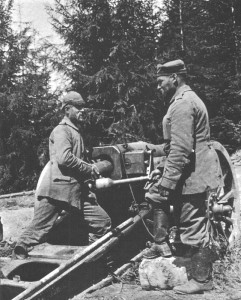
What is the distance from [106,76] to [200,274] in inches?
314

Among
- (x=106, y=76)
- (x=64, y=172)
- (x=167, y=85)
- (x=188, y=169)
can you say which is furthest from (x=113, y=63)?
(x=188, y=169)

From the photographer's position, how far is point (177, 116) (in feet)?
13.2

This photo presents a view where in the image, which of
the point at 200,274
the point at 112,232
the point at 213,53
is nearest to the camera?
the point at 200,274

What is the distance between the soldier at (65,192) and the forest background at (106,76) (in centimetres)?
574

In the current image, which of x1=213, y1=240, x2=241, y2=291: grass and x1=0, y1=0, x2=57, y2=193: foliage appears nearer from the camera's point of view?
x1=213, y1=240, x2=241, y2=291: grass

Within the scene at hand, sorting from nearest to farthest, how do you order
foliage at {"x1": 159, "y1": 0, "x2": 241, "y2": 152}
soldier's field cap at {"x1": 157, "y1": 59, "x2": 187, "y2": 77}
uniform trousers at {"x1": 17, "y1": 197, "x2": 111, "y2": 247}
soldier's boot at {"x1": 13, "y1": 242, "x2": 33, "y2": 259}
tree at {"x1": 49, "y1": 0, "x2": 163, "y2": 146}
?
soldier's field cap at {"x1": 157, "y1": 59, "x2": 187, "y2": 77} < soldier's boot at {"x1": 13, "y1": 242, "x2": 33, "y2": 259} < uniform trousers at {"x1": 17, "y1": 197, "x2": 111, "y2": 247} < tree at {"x1": 49, "y1": 0, "x2": 163, "y2": 146} < foliage at {"x1": 159, "y1": 0, "x2": 241, "y2": 152}

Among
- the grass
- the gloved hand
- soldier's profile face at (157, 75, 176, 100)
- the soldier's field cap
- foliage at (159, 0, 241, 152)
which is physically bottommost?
the grass

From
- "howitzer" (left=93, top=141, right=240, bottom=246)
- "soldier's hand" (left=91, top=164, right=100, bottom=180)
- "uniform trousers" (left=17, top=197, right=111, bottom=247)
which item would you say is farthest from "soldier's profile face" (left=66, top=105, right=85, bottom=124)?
"uniform trousers" (left=17, top=197, right=111, bottom=247)

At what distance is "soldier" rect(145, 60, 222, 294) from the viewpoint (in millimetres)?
3951

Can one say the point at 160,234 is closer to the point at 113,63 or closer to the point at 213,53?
the point at 113,63

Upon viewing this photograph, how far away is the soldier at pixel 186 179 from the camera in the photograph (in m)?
3.95

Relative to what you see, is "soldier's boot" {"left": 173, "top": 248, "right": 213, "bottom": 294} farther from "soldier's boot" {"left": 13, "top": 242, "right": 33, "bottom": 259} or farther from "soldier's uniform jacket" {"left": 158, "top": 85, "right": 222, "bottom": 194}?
"soldier's boot" {"left": 13, "top": 242, "right": 33, "bottom": 259}

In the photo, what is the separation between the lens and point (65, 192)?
16.5 feet

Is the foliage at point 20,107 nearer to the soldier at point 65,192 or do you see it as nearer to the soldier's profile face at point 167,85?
the soldier at point 65,192
